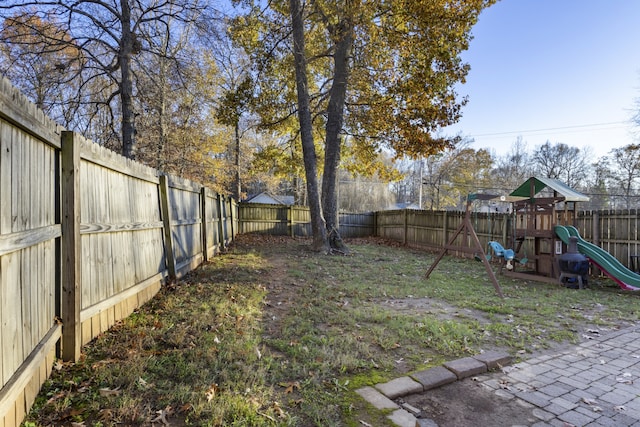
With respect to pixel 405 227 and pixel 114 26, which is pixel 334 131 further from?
pixel 114 26

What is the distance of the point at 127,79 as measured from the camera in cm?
839

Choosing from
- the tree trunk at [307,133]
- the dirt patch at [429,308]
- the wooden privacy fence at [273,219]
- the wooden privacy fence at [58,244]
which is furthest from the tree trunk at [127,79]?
the dirt patch at [429,308]

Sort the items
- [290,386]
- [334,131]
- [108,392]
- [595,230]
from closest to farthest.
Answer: [108,392], [290,386], [595,230], [334,131]

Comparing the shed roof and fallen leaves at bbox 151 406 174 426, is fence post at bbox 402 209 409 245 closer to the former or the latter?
the shed roof

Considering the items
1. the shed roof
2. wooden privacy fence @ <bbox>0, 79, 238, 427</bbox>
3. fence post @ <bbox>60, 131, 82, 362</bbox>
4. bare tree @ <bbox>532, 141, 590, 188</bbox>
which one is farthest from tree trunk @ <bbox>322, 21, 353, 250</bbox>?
bare tree @ <bbox>532, 141, 590, 188</bbox>

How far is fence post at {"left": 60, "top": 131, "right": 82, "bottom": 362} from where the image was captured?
244 centimetres

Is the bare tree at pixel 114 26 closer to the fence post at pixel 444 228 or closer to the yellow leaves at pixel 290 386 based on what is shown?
the yellow leaves at pixel 290 386

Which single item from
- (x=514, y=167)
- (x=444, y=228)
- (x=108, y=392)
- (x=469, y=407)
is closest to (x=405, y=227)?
(x=444, y=228)

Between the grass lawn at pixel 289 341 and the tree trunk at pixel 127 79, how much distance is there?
4410 millimetres

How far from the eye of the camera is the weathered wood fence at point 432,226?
7195 millimetres

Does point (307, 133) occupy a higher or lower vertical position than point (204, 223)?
higher

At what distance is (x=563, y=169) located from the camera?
35.7 m

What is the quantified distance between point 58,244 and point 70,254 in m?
0.12

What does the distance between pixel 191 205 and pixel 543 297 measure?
6308 millimetres
